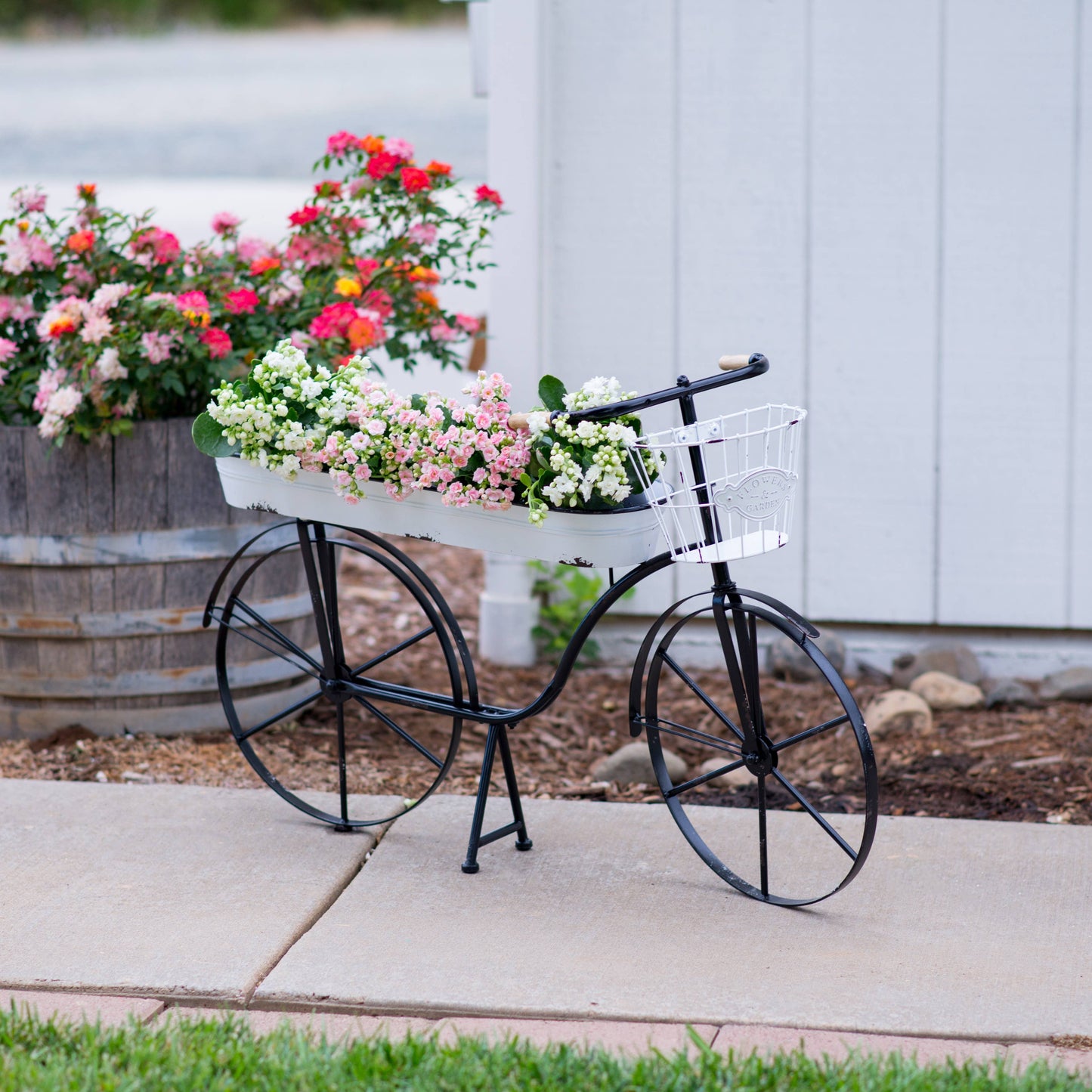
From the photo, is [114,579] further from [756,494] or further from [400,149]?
[756,494]

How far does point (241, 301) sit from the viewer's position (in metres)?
3.45

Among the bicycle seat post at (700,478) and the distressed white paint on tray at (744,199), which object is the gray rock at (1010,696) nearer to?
the distressed white paint on tray at (744,199)

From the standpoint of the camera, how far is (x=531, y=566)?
4508mm

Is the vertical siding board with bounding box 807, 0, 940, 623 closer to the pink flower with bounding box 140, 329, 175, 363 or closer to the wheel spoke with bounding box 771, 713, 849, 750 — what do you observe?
the wheel spoke with bounding box 771, 713, 849, 750

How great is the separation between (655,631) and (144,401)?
1.56m

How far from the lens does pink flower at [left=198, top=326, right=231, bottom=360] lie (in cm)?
337

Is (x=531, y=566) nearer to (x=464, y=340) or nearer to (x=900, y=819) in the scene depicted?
(x=464, y=340)

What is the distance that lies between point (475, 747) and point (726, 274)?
165cm

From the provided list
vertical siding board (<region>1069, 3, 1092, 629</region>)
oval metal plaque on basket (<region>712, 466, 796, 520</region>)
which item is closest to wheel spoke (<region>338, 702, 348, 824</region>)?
oval metal plaque on basket (<region>712, 466, 796, 520</region>)

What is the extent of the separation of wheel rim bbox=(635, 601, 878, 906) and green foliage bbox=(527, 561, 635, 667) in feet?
1.25

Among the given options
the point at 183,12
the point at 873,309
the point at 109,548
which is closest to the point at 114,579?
the point at 109,548

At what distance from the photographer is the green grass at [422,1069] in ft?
6.78

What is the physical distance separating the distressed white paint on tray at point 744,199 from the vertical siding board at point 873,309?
63 mm

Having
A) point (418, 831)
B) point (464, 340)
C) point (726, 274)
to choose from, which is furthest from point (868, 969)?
point (726, 274)
